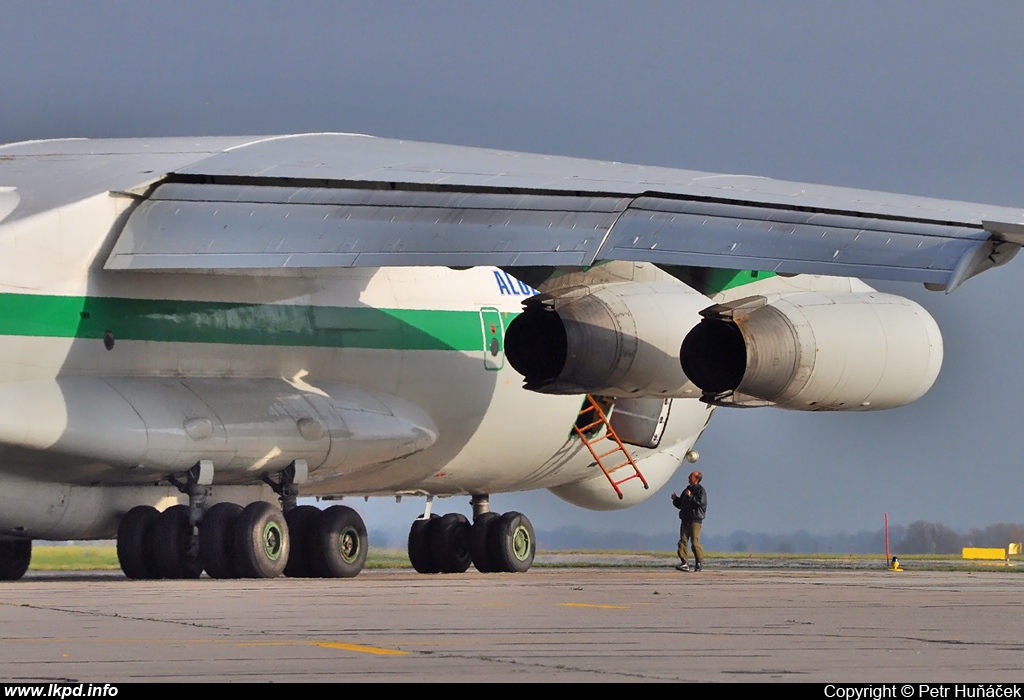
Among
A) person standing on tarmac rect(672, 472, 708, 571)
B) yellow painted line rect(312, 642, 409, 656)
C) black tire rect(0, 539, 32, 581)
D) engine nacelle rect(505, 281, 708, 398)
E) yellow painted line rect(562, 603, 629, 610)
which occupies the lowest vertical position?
yellow painted line rect(312, 642, 409, 656)

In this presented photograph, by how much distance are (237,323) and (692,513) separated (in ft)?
21.1

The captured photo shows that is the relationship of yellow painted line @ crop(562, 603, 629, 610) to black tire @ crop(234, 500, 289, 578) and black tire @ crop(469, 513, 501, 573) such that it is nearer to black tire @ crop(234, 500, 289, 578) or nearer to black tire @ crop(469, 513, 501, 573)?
black tire @ crop(234, 500, 289, 578)

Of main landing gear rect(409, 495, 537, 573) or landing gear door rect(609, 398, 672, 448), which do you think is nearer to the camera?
landing gear door rect(609, 398, 672, 448)

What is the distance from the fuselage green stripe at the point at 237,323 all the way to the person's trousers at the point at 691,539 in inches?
146

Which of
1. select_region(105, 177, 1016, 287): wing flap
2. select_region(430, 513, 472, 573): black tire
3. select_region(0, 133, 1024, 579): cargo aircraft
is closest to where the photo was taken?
select_region(105, 177, 1016, 287): wing flap

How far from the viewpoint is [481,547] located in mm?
Answer: 17641

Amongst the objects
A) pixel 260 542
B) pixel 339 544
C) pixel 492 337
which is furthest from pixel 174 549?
pixel 492 337

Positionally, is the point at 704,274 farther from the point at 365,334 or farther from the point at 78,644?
the point at 78,644

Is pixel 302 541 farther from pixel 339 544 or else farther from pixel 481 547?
pixel 481 547

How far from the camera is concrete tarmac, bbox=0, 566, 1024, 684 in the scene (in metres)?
5.62

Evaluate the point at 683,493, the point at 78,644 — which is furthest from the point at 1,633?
the point at 683,493

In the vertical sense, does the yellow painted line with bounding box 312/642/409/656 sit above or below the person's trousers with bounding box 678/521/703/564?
below

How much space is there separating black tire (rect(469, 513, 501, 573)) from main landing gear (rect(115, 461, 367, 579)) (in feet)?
13.0

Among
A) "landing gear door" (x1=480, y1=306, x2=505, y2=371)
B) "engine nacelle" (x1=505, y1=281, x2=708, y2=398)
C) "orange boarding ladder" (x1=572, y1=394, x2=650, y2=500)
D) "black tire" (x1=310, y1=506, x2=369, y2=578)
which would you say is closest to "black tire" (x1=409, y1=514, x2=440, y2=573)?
"orange boarding ladder" (x1=572, y1=394, x2=650, y2=500)
